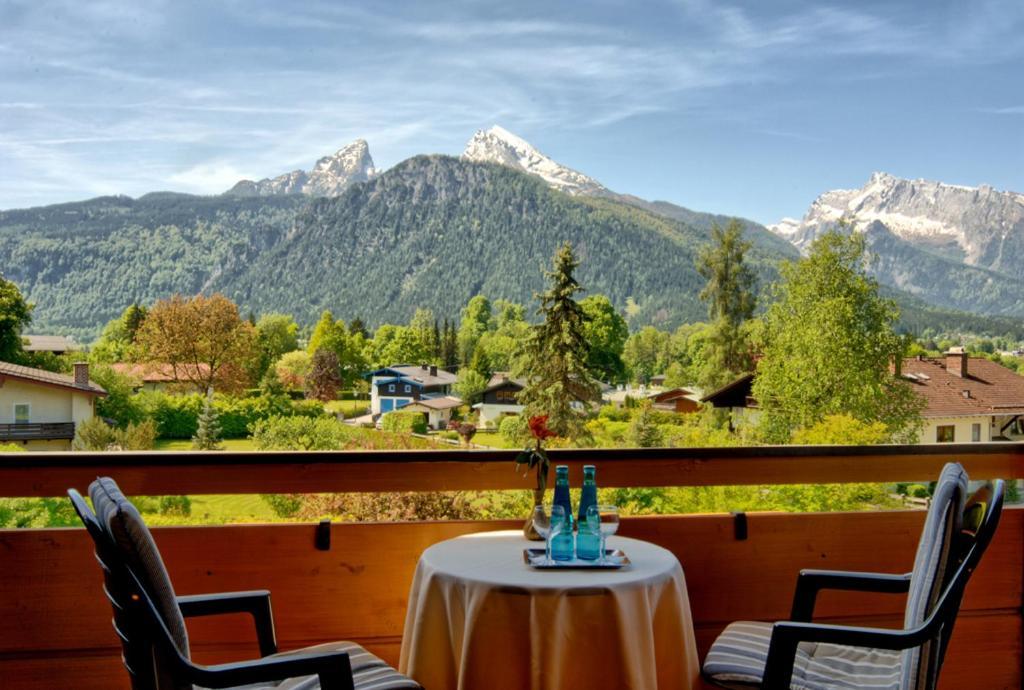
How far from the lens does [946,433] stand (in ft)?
54.5

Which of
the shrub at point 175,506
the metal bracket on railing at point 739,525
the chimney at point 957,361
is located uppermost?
the chimney at point 957,361

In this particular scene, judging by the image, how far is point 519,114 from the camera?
23.4m

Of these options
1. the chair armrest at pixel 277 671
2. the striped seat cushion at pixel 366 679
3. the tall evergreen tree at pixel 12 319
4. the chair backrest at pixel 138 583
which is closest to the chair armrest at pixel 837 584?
the striped seat cushion at pixel 366 679

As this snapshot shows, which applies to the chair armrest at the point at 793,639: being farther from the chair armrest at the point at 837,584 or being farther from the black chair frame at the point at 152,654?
the black chair frame at the point at 152,654

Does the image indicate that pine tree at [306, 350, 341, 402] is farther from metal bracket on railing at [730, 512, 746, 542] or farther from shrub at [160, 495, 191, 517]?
metal bracket on railing at [730, 512, 746, 542]

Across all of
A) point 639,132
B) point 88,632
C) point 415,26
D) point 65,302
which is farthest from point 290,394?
point 88,632

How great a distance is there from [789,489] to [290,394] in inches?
316

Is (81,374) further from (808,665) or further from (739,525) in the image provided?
(808,665)

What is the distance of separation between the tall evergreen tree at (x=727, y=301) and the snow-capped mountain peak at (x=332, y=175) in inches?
349

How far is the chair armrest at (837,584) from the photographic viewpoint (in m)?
2.02

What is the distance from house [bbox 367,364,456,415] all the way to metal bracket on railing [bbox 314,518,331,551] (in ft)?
39.8

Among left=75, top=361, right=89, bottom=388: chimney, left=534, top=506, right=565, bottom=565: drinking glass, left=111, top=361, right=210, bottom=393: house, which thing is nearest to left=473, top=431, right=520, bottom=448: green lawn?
left=111, top=361, right=210, bottom=393: house

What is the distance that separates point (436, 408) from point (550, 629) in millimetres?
13572

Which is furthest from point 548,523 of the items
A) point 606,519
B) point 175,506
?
point 175,506
